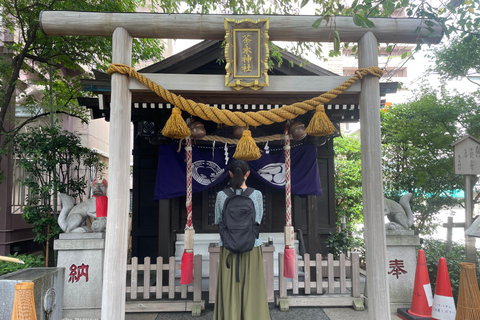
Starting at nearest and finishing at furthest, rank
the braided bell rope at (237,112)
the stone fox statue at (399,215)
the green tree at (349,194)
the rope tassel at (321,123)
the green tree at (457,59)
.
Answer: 1. the braided bell rope at (237,112)
2. the rope tassel at (321,123)
3. the stone fox statue at (399,215)
4. the green tree at (457,59)
5. the green tree at (349,194)

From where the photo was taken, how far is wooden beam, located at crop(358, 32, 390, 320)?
136 inches

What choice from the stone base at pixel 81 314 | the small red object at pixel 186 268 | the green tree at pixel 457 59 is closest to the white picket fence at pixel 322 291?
the small red object at pixel 186 268

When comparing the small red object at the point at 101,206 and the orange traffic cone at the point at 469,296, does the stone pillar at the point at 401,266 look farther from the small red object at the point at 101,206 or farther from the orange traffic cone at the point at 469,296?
the small red object at the point at 101,206

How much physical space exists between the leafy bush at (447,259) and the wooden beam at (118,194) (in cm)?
546

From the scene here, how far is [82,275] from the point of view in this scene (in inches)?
197

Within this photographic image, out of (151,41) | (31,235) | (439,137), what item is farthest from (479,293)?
(31,235)

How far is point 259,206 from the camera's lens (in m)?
3.94

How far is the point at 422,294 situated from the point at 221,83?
14.9ft

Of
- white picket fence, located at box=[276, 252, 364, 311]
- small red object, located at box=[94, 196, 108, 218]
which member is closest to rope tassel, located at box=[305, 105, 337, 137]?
white picket fence, located at box=[276, 252, 364, 311]

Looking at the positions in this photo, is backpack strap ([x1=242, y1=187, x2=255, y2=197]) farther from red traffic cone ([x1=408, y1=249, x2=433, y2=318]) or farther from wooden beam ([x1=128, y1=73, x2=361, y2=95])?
red traffic cone ([x1=408, y1=249, x2=433, y2=318])

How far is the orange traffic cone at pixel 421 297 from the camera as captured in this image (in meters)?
4.67

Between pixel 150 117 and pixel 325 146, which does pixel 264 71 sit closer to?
pixel 150 117

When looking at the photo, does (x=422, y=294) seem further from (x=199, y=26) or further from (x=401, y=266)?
(x=199, y=26)

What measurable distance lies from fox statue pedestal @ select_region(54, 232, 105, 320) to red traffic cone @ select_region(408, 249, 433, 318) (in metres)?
5.22
